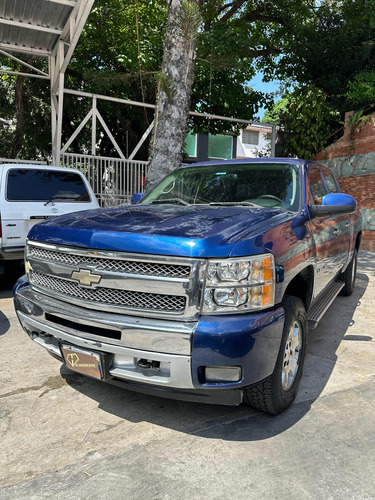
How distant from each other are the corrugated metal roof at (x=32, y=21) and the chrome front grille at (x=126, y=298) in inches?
352

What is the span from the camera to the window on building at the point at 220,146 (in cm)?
2647

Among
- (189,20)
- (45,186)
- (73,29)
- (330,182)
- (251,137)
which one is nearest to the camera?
(330,182)

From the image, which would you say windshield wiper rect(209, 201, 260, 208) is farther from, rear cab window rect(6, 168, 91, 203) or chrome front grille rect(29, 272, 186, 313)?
rear cab window rect(6, 168, 91, 203)

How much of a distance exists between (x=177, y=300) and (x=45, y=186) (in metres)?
4.61

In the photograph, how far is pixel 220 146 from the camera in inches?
1044

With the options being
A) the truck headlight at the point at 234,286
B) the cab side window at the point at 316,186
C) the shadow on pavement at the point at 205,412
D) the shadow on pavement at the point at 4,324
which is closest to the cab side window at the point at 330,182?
the cab side window at the point at 316,186

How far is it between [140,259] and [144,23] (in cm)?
1331

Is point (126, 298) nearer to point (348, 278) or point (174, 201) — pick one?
point (174, 201)

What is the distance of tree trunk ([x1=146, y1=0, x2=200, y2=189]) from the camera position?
740 centimetres

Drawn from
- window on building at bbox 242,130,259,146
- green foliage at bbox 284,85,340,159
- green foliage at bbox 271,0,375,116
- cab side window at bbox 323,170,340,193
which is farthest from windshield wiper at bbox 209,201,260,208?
window on building at bbox 242,130,259,146

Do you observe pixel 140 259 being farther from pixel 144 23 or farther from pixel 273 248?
pixel 144 23

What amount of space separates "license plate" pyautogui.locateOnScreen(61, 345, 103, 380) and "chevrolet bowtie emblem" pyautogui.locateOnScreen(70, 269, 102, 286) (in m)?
0.42

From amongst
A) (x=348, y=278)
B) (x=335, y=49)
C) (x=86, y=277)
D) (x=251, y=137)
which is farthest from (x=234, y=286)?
(x=251, y=137)

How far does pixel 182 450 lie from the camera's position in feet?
8.04
